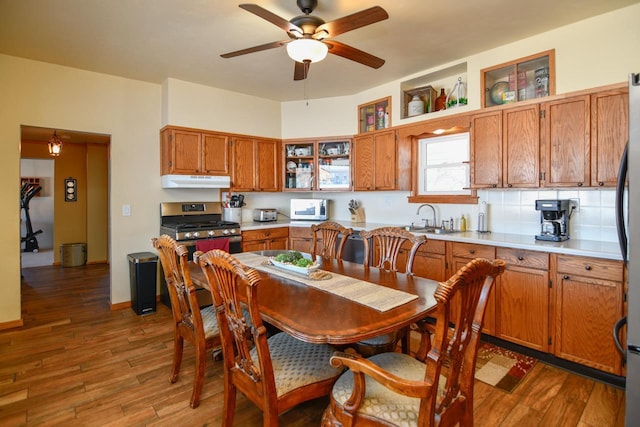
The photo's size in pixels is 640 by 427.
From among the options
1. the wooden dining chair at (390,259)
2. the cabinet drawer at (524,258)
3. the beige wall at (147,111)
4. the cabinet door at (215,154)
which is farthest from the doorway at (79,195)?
the cabinet drawer at (524,258)

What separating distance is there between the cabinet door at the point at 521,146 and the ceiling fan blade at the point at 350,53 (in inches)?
54.4

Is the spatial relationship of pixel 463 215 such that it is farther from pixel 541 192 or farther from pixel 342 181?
pixel 342 181

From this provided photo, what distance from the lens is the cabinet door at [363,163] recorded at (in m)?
4.31

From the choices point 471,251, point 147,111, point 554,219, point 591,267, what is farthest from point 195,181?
point 591,267

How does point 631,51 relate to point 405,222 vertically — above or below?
above

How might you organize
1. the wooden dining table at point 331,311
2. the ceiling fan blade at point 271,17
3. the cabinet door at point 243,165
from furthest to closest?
the cabinet door at point 243,165
the ceiling fan blade at point 271,17
the wooden dining table at point 331,311

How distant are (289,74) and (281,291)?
110 inches

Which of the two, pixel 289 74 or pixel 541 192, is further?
pixel 289 74

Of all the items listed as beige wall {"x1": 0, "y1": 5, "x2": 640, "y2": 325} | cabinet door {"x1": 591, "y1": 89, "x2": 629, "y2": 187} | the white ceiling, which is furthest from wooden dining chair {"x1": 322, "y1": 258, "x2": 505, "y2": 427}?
beige wall {"x1": 0, "y1": 5, "x2": 640, "y2": 325}

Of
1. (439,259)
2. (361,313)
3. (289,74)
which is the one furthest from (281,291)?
(289,74)

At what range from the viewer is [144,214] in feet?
13.2

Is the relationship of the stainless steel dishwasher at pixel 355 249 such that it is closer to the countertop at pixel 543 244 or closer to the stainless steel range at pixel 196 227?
the countertop at pixel 543 244

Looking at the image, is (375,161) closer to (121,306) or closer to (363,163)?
(363,163)

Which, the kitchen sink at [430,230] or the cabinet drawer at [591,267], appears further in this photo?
the kitchen sink at [430,230]
